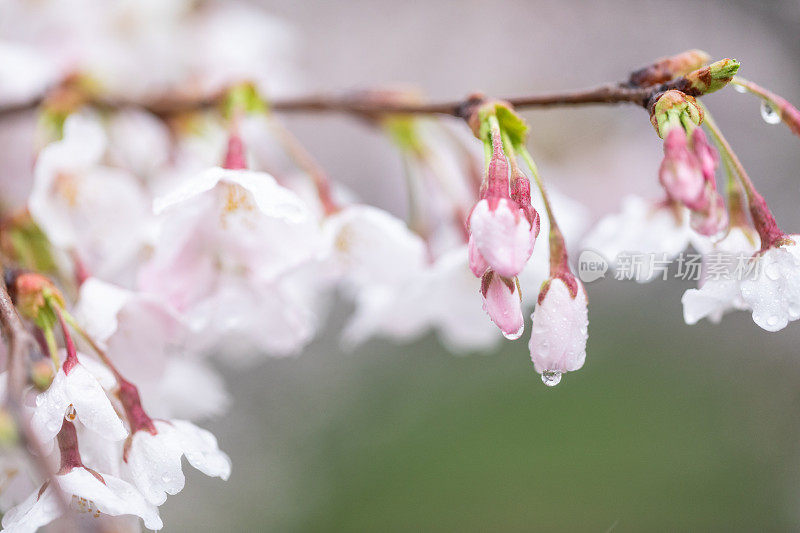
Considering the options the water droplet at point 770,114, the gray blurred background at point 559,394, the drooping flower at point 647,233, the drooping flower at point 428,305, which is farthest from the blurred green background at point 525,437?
the water droplet at point 770,114

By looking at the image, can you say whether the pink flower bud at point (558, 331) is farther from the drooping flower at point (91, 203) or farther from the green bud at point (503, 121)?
the drooping flower at point (91, 203)

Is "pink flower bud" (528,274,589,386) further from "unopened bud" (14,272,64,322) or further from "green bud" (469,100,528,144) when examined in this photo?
"unopened bud" (14,272,64,322)

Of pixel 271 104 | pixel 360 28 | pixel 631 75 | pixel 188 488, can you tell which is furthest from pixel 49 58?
pixel 360 28

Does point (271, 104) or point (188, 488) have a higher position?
point (271, 104)

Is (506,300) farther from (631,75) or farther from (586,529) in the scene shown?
(586,529)

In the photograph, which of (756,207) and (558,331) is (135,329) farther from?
(756,207)

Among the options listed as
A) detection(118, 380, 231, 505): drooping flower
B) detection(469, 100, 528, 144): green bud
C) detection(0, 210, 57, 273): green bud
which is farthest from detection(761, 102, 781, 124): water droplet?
detection(0, 210, 57, 273): green bud

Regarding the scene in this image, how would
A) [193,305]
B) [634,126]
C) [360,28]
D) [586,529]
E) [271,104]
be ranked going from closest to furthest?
[193,305] < [271,104] < [586,529] < [634,126] < [360,28]

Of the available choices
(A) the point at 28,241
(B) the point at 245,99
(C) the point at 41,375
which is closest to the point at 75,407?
(C) the point at 41,375
